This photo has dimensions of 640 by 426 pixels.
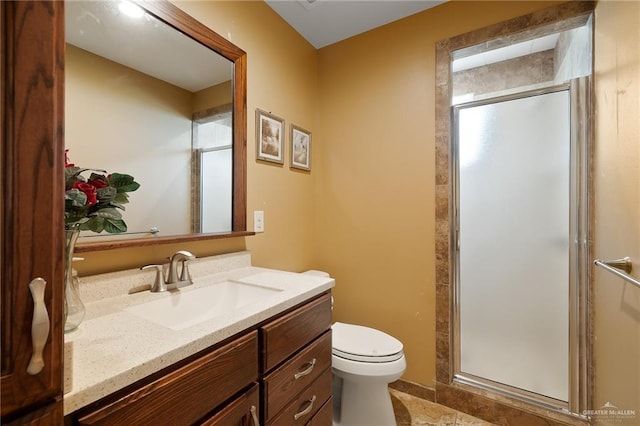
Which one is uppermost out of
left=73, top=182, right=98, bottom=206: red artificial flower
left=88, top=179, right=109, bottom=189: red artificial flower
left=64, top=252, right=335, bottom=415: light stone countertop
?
left=88, top=179, right=109, bottom=189: red artificial flower

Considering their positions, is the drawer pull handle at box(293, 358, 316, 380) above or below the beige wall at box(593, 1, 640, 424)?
below

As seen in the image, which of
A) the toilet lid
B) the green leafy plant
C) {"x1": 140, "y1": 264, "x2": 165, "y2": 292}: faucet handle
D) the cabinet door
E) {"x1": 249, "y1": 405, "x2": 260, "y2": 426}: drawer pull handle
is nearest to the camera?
the cabinet door

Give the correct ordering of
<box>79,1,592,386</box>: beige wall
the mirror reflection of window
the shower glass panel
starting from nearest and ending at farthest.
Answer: the mirror reflection of window < the shower glass panel < <box>79,1,592,386</box>: beige wall

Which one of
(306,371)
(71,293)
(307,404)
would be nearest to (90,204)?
(71,293)

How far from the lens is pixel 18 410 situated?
36 cm

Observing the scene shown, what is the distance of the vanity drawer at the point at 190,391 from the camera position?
0.53 m

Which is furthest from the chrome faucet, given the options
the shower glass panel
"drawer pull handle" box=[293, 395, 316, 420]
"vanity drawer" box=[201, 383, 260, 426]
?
the shower glass panel

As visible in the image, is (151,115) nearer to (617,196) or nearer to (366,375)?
(366,375)

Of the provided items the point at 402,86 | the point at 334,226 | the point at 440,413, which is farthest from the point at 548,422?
the point at 402,86

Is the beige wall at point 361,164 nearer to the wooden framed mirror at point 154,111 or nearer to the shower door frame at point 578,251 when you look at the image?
the wooden framed mirror at point 154,111

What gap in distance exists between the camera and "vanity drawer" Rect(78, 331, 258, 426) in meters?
0.53

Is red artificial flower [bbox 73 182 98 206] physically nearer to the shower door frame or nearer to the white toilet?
the white toilet

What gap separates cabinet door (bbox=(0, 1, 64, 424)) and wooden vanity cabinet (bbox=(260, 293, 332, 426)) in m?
0.54

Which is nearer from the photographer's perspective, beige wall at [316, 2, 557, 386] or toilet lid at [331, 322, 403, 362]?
toilet lid at [331, 322, 403, 362]
